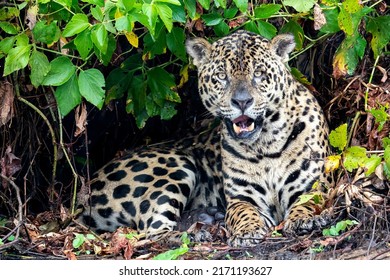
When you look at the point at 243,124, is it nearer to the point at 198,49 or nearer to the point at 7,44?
the point at 198,49

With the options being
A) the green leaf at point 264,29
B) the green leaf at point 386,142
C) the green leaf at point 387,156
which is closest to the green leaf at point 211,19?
the green leaf at point 264,29

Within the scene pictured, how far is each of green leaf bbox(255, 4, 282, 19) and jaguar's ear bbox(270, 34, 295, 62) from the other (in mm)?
314

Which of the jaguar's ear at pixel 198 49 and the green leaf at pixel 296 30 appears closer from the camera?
the jaguar's ear at pixel 198 49

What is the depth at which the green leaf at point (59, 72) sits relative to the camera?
8.98m

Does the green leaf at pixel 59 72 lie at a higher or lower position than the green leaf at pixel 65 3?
lower

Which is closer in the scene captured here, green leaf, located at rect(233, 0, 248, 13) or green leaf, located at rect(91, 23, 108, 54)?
green leaf, located at rect(91, 23, 108, 54)

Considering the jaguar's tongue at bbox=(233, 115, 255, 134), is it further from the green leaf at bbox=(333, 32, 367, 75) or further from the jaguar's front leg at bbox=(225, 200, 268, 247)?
the green leaf at bbox=(333, 32, 367, 75)

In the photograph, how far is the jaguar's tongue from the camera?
9.41m

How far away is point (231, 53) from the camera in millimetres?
9625

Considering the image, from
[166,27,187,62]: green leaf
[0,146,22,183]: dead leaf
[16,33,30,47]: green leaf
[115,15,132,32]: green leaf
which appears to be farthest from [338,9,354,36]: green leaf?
[0,146,22,183]: dead leaf

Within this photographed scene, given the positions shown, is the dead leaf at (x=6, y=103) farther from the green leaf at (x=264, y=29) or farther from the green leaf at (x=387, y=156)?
the green leaf at (x=387, y=156)

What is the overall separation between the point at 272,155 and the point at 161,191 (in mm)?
1162
